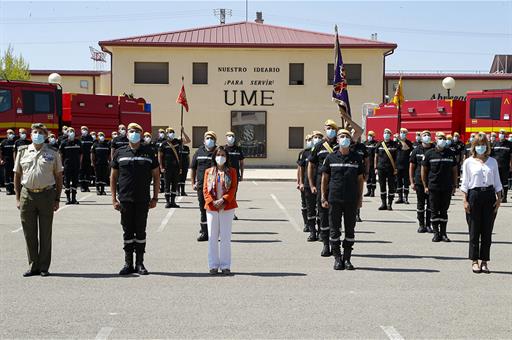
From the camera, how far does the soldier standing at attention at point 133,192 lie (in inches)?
419

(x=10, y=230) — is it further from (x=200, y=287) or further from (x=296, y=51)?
(x=296, y=51)

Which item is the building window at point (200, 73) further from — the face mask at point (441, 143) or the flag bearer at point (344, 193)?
the flag bearer at point (344, 193)

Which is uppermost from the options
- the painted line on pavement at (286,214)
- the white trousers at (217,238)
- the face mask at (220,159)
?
the face mask at (220,159)

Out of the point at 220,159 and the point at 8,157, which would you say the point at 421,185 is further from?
the point at 8,157

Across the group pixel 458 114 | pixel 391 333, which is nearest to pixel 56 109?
pixel 458 114

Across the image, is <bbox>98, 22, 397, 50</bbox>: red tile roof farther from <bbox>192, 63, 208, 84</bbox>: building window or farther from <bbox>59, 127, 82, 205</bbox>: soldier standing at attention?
<bbox>59, 127, 82, 205</bbox>: soldier standing at attention

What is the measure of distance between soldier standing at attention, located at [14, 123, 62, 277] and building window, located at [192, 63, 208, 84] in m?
33.6

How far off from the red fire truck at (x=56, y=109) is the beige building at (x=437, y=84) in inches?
880

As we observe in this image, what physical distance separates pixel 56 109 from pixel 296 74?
18.5 m

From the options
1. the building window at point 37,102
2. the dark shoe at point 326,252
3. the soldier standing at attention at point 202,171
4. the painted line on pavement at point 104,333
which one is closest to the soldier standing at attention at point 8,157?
the building window at point 37,102

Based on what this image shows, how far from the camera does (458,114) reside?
27922 mm

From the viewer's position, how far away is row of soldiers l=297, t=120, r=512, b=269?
36.4 feet

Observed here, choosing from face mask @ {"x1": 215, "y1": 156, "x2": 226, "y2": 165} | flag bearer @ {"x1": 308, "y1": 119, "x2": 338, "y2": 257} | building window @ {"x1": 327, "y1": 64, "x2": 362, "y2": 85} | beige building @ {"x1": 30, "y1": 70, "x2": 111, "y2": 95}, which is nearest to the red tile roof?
building window @ {"x1": 327, "y1": 64, "x2": 362, "y2": 85}

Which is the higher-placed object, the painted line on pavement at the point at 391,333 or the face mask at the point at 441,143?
the face mask at the point at 441,143
